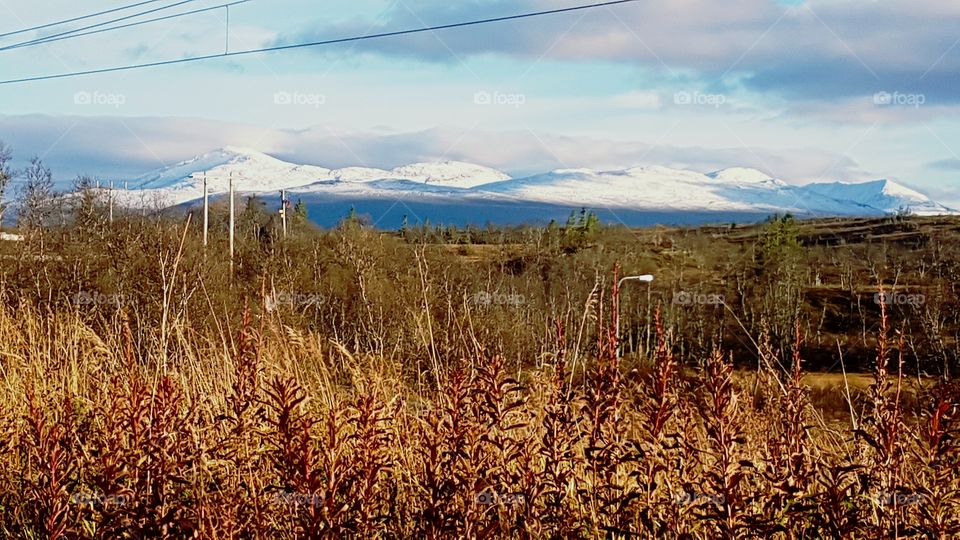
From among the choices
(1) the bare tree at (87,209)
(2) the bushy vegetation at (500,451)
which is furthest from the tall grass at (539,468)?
(1) the bare tree at (87,209)

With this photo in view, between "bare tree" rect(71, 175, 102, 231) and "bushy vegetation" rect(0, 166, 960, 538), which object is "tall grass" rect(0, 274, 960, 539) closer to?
"bushy vegetation" rect(0, 166, 960, 538)

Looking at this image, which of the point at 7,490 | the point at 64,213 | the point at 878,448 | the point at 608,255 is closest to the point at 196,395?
the point at 7,490

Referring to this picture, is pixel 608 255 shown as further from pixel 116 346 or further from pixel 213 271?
pixel 116 346

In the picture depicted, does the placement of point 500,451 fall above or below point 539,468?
above

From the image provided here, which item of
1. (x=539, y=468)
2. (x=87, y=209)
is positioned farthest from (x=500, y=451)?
(x=87, y=209)

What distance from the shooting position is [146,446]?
4086 millimetres

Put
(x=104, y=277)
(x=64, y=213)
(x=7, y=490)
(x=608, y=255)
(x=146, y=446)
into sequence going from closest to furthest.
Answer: (x=146, y=446), (x=7, y=490), (x=104, y=277), (x=64, y=213), (x=608, y=255)

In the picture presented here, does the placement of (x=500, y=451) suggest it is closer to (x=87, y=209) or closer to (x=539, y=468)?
(x=539, y=468)

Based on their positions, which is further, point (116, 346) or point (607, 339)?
point (116, 346)

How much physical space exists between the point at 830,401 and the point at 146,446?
36508mm

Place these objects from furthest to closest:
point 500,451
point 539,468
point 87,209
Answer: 1. point 87,209
2. point 539,468
3. point 500,451

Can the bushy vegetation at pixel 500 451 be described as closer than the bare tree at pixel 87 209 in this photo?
Yes

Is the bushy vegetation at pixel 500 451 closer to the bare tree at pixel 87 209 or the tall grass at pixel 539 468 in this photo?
the tall grass at pixel 539 468

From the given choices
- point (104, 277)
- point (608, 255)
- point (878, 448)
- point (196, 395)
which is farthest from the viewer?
point (608, 255)
